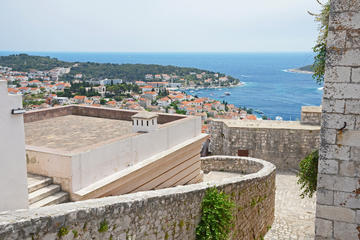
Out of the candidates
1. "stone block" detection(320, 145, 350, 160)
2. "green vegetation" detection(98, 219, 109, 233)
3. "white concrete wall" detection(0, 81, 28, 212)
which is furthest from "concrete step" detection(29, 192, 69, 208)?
"stone block" detection(320, 145, 350, 160)

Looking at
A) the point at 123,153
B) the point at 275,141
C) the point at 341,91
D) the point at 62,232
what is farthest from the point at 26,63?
the point at 341,91

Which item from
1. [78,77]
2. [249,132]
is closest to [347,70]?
[249,132]

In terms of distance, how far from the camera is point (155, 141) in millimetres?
8219

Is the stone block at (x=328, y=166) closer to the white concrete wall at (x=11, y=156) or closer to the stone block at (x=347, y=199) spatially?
the stone block at (x=347, y=199)

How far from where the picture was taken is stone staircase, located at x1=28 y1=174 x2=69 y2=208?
5605mm

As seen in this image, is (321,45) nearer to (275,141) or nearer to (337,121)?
(337,121)

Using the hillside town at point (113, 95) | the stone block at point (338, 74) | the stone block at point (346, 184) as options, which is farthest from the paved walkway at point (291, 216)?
the stone block at point (338, 74)

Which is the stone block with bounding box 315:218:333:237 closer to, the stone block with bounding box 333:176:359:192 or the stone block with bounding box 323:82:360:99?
the stone block with bounding box 333:176:359:192

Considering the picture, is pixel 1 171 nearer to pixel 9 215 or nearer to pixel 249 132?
pixel 9 215

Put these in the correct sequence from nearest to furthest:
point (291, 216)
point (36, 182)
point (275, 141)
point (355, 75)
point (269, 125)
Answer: point (355, 75) → point (36, 182) → point (291, 216) → point (275, 141) → point (269, 125)

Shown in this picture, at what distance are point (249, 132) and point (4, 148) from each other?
13.2m

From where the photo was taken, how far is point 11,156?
5117mm

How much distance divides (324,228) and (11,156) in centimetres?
429

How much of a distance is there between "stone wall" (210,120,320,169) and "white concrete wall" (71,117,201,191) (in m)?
7.80
